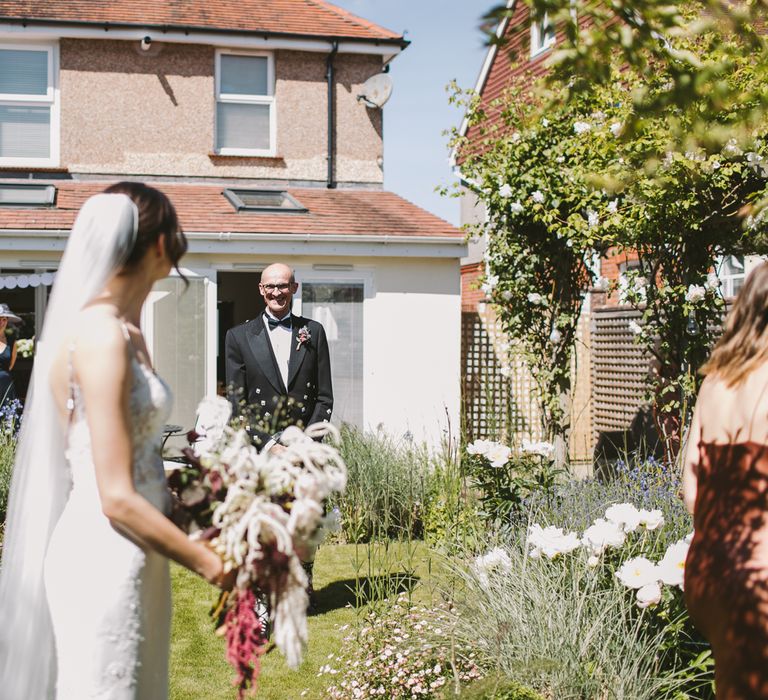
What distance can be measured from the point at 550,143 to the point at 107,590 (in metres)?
7.79

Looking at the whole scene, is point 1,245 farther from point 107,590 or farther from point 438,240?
point 107,590

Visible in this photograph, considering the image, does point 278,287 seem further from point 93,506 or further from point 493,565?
point 93,506

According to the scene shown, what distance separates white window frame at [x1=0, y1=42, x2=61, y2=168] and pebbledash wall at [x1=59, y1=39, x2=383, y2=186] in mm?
136

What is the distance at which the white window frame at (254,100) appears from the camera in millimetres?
14602

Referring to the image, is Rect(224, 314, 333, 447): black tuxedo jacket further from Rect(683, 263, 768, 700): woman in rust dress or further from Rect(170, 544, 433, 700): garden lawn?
Rect(683, 263, 768, 700): woman in rust dress

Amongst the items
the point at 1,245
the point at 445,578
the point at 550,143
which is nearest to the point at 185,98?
the point at 1,245

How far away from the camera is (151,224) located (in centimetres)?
274

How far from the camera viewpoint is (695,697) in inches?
160

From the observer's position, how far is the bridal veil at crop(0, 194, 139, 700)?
2775 millimetres

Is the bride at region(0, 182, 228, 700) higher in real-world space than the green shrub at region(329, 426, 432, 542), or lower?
higher

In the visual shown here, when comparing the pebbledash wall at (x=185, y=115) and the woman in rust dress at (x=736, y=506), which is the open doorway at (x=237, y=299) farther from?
the woman in rust dress at (x=736, y=506)

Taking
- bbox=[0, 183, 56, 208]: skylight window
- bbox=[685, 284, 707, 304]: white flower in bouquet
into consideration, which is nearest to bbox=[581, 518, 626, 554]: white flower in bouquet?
bbox=[685, 284, 707, 304]: white flower in bouquet

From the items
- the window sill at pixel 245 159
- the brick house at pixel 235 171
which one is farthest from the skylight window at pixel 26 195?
the window sill at pixel 245 159

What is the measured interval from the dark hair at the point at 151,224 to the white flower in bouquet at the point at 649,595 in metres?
2.38
